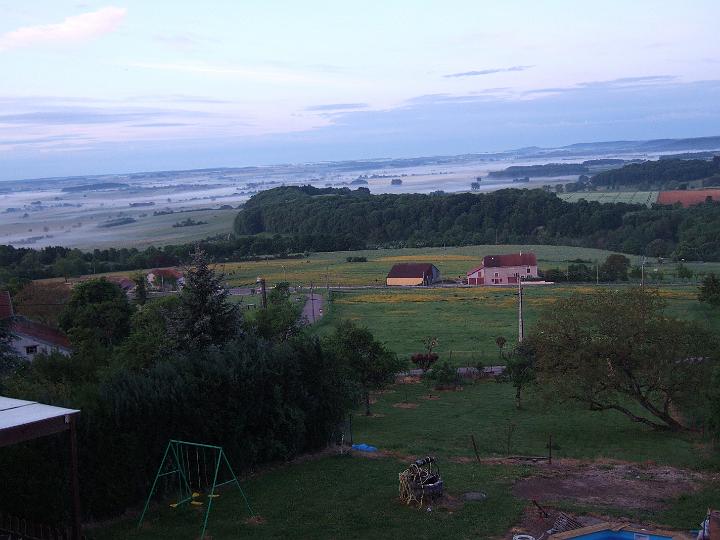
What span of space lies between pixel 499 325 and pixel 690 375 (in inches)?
877

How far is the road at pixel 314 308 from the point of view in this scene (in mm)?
44525

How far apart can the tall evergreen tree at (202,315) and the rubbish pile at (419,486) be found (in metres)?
7.00

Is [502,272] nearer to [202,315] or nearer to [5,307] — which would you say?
[5,307]

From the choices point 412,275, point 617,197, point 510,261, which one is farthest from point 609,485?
point 617,197

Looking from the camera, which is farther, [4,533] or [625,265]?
[625,265]

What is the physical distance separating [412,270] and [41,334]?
3639 cm

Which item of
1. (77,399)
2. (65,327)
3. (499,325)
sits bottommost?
(499,325)

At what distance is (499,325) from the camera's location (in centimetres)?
4181

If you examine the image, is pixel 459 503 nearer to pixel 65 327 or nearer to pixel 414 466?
pixel 414 466

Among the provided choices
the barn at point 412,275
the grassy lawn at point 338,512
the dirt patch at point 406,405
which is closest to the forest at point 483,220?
the barn at point 412,275

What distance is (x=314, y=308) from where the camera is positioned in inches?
1906

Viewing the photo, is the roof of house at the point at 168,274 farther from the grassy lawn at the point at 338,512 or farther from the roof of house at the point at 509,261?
the grassy lawn at the point at 338,512

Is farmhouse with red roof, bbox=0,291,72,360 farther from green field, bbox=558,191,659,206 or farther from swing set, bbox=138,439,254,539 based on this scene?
green field, bbox=558,191,659,206

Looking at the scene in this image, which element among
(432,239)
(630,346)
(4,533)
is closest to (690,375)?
(630,346)
